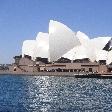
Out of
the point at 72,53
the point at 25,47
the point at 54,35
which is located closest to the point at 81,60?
the point at 72,53

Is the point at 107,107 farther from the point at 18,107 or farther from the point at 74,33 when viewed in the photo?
the point at 74,33

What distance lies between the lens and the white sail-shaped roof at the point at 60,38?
92.9 meters

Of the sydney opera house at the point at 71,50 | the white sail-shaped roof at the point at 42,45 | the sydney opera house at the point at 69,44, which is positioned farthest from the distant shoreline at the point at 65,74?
the white sail-shaped roof at the point at 42,45

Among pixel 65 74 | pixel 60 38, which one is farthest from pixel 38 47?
pixel 65 74

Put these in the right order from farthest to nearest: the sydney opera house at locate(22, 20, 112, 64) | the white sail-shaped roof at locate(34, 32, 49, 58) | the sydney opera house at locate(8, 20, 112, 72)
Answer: the white sail-shaped roof at locate(34, 32, 49, 58) → the sydney opera house at locate(8, 20, 112, 72) → the sydney opera house at locate(22, 20, 112, 64)

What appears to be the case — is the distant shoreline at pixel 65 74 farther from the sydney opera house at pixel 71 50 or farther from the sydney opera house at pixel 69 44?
the sydney opera house at pixel 69 44

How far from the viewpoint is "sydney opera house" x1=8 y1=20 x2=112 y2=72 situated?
93.4 m

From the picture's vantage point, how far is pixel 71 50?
96.2 m

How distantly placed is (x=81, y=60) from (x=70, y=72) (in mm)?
4572

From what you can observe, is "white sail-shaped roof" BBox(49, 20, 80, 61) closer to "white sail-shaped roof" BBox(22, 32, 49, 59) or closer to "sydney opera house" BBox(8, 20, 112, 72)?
"sydney opera house" BBox(8, 20, 112, 72)

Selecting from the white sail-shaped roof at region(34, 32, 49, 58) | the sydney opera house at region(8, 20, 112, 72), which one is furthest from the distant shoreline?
the white sail-shaped roof at region(34, 32, 49, 58)

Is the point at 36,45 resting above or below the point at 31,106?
above

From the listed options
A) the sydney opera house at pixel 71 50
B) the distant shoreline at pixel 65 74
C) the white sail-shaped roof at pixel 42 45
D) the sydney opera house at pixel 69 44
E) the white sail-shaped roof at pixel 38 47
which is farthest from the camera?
the white sail-shaped roof at pixel 38 47

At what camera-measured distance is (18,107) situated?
30812 mm
